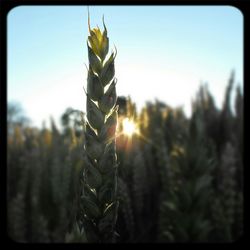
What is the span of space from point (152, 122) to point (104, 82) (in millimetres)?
1702

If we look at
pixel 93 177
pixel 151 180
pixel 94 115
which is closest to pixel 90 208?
pixel 93 177

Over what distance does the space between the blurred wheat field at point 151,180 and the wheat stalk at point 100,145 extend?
0.04 m

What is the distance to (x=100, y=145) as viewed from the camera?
80cm

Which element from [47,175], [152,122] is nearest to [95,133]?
[47,175]

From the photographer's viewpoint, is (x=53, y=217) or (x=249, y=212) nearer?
(x=249, y=212)

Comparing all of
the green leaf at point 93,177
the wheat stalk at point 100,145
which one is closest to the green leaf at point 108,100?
the wheat stalk at point 100,145

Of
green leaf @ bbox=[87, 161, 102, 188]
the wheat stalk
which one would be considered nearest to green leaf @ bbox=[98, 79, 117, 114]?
the wheat stalk

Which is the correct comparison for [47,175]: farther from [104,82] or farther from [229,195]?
[104,82]

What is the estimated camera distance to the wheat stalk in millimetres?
777

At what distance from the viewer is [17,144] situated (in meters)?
2.85

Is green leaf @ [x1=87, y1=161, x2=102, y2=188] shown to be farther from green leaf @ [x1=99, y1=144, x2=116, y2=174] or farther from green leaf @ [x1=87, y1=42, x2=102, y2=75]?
green leaf @ [x1=87, y1=42, x2=102, y2=75]

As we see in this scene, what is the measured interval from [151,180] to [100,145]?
133 centimetres

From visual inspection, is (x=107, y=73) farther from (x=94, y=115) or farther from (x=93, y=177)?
(x=93, y=177)
